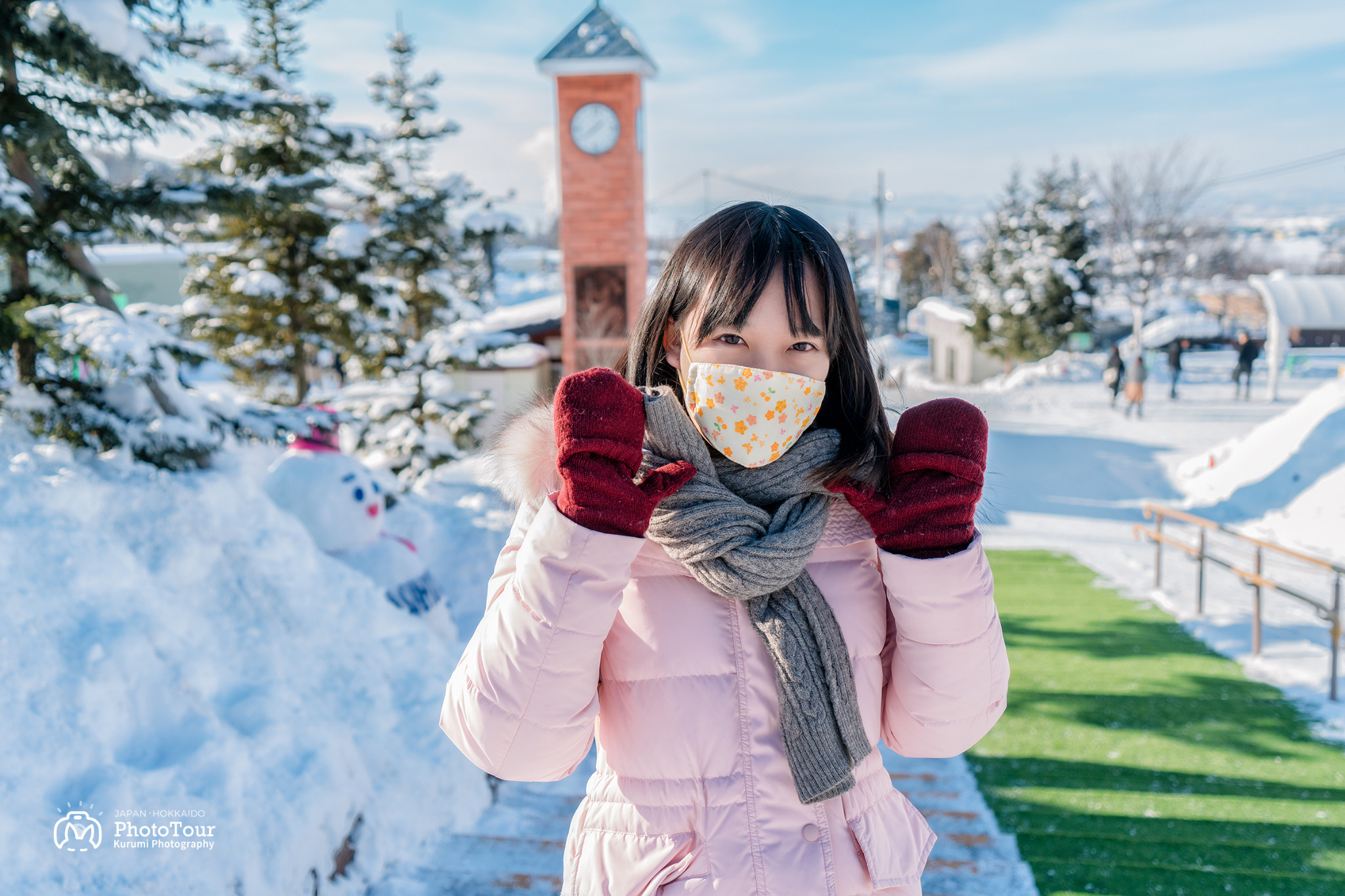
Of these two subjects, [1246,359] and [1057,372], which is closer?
[1246,359]

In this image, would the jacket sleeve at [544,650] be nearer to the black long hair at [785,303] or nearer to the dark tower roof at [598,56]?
the black long hair at [785,303]

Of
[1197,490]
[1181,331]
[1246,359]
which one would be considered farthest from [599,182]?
[1181,331]

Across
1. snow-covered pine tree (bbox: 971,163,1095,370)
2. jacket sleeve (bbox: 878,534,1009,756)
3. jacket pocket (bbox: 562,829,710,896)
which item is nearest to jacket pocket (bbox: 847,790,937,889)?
jacket sleeve (bbox: 878,534,1009,756)

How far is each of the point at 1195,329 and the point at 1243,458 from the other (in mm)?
22756

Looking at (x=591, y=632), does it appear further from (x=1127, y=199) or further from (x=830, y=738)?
(x=1127, y=199)

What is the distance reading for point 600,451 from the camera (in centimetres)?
120

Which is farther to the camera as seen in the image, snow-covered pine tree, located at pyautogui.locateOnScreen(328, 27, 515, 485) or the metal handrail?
snow-covered pine tree, located at pyautogui.locateOnScreen(328, 27, 515, 485)

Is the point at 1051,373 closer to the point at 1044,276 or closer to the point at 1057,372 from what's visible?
the point at 1057,372

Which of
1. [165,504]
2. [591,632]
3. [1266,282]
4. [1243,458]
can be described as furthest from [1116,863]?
[1266,282]

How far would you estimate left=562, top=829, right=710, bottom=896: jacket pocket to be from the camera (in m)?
1.31

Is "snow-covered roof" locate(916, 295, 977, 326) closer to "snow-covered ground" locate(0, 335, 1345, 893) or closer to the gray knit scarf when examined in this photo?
"snow-covered ground" locate(0, 335, 1345, 893)

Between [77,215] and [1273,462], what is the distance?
1335 centimetres

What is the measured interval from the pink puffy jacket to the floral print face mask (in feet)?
0.69

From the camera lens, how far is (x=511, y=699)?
128cm
